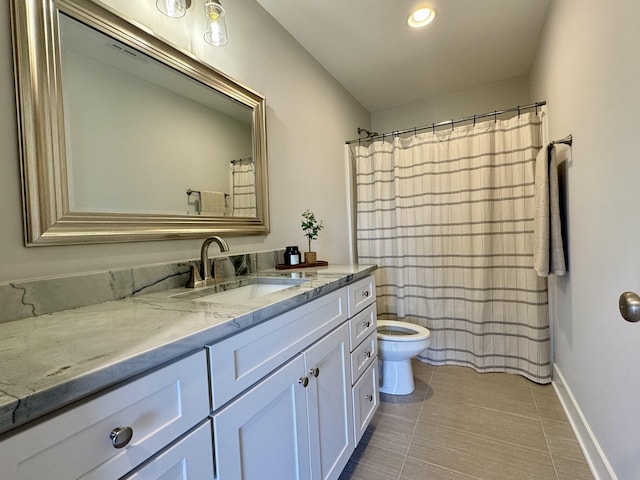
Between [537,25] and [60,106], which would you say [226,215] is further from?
[537,25]

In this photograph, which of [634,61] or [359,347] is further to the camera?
[359,347]

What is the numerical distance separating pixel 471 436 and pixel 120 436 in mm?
1681

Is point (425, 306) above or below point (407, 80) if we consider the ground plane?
below

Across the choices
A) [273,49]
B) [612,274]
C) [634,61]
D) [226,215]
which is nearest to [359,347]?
[226,215]

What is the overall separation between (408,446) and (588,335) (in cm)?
99

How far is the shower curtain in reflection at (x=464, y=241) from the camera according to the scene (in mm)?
2072

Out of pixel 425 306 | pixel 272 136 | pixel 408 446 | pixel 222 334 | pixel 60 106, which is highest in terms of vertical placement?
pixel 272 136

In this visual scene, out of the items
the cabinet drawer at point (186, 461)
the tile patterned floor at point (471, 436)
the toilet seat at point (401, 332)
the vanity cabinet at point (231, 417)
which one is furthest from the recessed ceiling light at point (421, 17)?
the tile patterned floor at point (471, 436)

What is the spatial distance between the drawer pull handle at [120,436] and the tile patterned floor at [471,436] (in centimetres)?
117

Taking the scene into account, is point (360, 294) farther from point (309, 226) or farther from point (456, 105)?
point (456, 105)

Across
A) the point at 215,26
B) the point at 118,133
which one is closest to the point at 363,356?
the point at 118,133

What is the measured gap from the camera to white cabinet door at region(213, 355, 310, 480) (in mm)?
711

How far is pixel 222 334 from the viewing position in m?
0.70

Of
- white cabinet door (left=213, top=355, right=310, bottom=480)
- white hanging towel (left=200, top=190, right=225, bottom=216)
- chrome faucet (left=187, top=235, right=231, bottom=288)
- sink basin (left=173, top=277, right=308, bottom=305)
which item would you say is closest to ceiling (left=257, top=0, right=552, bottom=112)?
white hanging towel (left=200, top=190, right=225, bottom=216)
